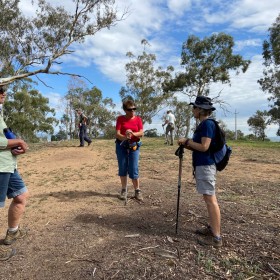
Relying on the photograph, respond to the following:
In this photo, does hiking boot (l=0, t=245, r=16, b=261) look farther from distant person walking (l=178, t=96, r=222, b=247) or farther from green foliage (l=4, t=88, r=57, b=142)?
green foliage (l=4, t=88, r=57, b=142)

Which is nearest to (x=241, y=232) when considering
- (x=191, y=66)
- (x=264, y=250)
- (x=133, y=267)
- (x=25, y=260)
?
(x=264, y=250)

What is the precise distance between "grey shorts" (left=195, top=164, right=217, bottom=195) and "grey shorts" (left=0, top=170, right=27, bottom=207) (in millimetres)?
2015

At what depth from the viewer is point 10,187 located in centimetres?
342

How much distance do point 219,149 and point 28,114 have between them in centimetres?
3591

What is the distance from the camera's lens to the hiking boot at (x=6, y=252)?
326 cm

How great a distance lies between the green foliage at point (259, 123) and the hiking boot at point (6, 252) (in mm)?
40844

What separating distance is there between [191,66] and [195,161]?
2316 cm

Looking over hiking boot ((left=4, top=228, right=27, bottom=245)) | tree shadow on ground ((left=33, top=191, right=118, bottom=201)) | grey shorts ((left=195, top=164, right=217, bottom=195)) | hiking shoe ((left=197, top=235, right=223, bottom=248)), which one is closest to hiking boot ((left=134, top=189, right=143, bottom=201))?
tree shadow on ground ((left=33, top=191, right=118, bottom=201))

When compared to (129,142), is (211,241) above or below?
below

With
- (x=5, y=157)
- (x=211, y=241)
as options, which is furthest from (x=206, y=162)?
(x=5, y=157)

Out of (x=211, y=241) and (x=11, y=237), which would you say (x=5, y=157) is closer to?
(x=11, y=237)

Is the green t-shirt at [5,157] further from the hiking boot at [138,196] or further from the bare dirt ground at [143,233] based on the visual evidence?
the hiking boot at [138,196]

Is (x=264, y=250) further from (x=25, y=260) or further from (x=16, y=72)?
(x=16, y=72)

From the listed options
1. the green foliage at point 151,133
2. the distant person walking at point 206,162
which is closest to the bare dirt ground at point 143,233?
the distant person walking at point 206,162
